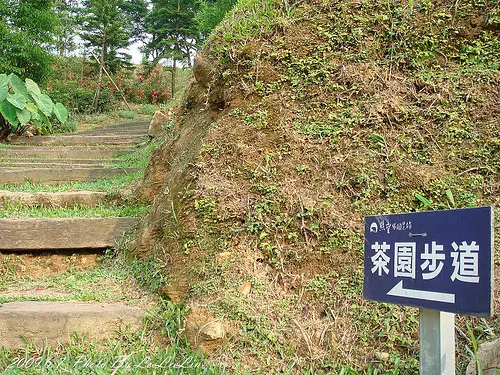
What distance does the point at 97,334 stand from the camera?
8.25ft

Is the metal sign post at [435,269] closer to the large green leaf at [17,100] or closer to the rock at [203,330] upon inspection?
the rock at [203,330]

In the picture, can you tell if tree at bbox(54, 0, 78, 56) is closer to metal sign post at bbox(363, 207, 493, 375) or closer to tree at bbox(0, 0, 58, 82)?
tree at bbox(0, 0, 58, 82)

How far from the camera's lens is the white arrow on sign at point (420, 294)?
1.40 metres

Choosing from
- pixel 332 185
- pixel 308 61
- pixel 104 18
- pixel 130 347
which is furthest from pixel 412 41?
pixel 104 18

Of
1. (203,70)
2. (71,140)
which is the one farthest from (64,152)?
(203,70)

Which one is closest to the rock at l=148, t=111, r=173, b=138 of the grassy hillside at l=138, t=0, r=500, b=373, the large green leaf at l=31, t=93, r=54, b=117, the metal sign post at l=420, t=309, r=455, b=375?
the large green leaf at l=31, t=93, r=54, b=117

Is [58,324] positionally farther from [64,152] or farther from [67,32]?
[67,32]

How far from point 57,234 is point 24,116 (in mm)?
2478

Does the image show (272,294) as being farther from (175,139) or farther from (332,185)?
(175,139)

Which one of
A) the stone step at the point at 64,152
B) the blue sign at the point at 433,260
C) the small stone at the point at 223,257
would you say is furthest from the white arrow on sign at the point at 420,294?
the stone step at the point at 64,152

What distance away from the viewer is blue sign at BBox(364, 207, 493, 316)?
1325 mm

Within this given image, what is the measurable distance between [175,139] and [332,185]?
1791mm

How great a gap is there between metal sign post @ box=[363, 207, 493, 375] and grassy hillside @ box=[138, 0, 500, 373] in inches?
27.2

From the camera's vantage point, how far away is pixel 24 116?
17.2ft
